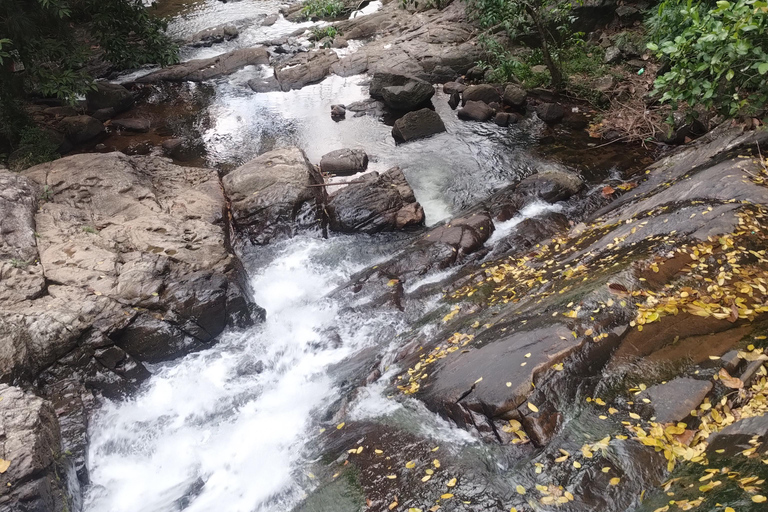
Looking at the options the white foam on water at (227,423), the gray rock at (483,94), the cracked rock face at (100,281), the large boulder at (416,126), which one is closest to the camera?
the white foam on water at (227,423)

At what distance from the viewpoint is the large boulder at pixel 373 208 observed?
984 cm

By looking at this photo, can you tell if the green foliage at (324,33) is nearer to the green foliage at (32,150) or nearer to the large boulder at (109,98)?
the large boulder at (109,98)

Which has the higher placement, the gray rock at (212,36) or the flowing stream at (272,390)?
the gray rock at (212,36)

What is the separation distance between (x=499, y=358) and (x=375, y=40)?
17.7 metres

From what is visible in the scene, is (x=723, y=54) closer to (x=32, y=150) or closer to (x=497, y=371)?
(x=497, y=371)

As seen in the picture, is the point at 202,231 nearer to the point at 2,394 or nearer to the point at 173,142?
the point at 2,394

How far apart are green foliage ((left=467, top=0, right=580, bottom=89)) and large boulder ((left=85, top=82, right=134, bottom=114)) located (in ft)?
37.1

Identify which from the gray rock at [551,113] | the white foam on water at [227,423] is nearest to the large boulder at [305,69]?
the gray rock at [551,113]

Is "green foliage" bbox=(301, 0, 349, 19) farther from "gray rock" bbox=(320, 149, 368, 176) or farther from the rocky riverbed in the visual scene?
"gray rock" bbox=(320, 149, 368, 176)

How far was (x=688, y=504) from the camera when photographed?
330 centimetres

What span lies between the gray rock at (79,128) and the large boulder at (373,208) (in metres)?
8.27

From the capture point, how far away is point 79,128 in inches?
524

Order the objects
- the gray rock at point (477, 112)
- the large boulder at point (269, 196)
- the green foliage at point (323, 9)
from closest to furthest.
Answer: the large boulder at point (269, 196)
the gray rock at point (477, 112)
the green foliage at point (323, 9)

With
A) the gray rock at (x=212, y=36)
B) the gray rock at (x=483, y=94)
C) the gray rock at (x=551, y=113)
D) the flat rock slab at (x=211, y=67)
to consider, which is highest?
the gray rock at (x=212, y=36)
